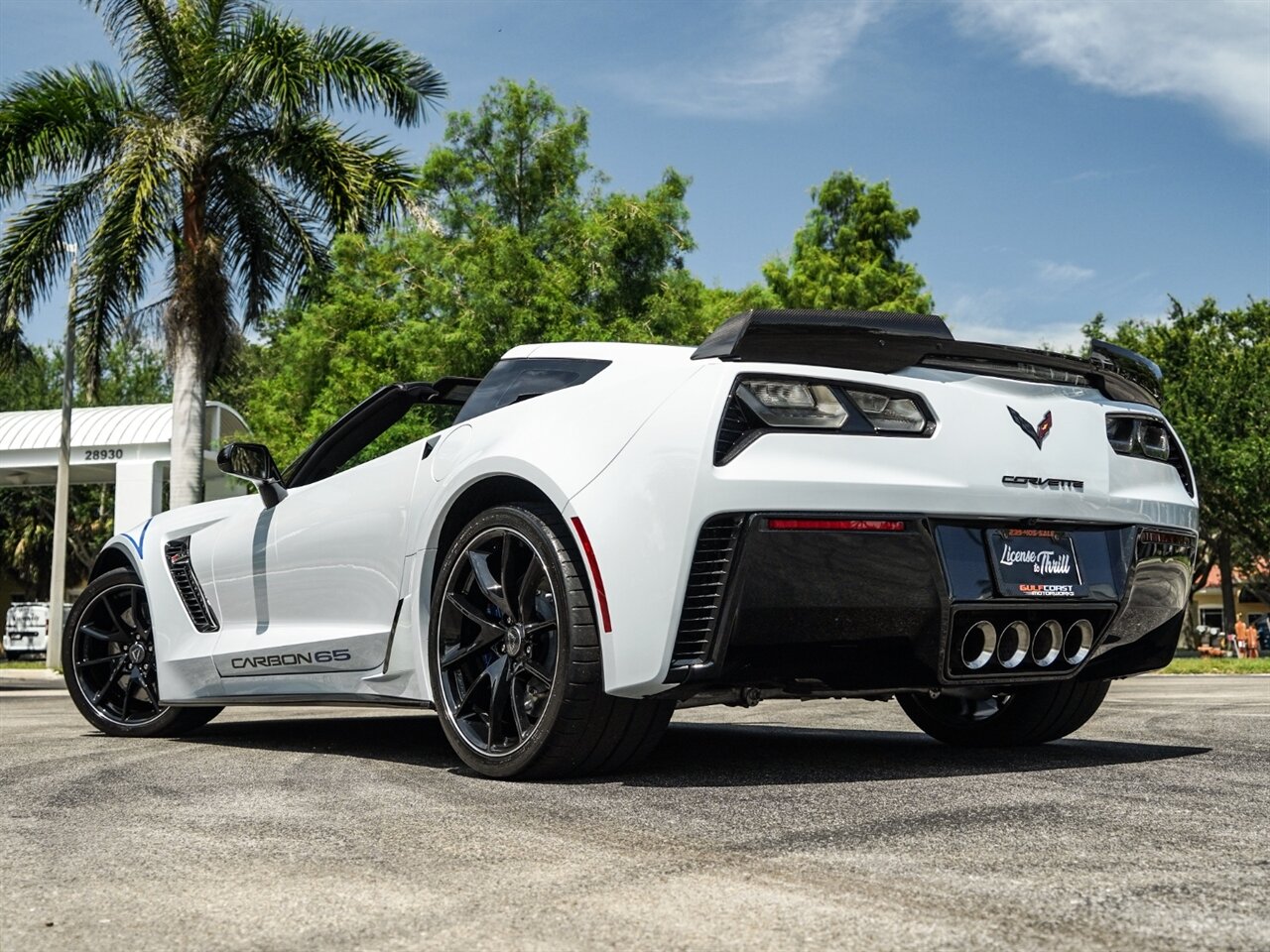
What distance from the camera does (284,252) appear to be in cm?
2003

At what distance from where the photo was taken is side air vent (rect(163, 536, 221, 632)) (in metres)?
5.88

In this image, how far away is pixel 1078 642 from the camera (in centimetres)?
428

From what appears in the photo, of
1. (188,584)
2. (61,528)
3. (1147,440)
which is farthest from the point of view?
(61,528)

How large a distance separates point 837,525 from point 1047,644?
0.87m

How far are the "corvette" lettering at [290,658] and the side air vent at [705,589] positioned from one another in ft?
5.47

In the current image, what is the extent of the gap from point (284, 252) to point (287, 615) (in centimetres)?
1555

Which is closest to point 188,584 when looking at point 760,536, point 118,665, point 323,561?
point 118,665

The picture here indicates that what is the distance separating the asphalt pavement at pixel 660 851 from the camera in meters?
2.26

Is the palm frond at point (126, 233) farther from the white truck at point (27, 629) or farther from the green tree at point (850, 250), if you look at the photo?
the white truck at point (27, 629)

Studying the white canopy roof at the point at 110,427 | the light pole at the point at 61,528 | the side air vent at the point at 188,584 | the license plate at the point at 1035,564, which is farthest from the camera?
the white canopy roof at the point at 110,427

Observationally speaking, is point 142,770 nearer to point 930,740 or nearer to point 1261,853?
point 930,740

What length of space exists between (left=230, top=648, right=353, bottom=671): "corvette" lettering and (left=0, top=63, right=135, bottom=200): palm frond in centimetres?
1508

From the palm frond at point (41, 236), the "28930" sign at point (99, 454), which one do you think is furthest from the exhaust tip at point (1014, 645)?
the "28930" sign at point (99, 454)

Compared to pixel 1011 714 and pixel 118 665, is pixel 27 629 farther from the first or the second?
pixel 1011 714
